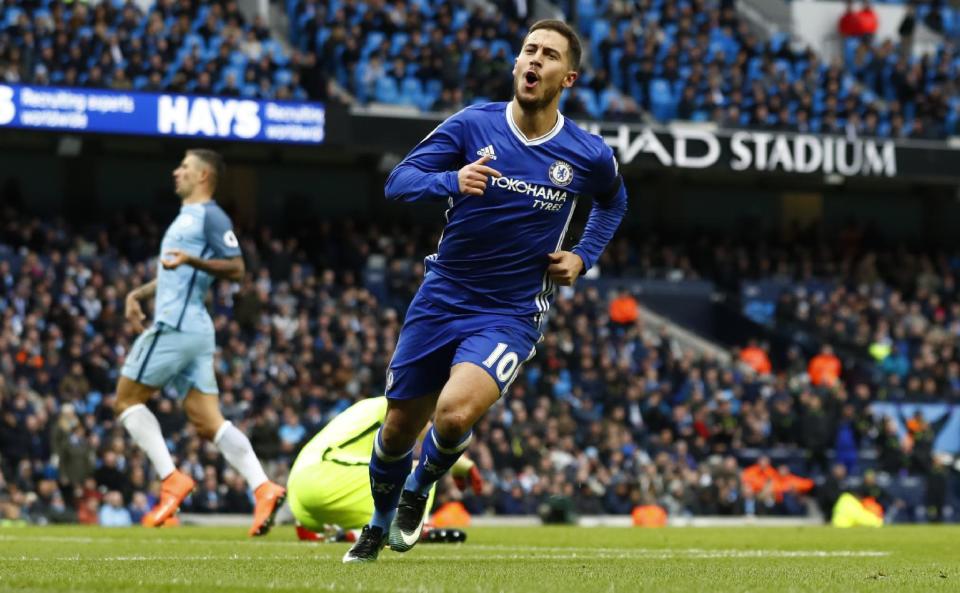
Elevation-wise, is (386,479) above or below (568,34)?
below

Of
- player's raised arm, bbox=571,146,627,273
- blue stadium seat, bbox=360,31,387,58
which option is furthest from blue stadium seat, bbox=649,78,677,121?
player's raised arm, bbox=571,146,627,273

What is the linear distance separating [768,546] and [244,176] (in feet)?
73.0

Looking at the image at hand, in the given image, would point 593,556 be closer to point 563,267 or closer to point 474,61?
point 563,267

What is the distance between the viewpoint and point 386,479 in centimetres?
766

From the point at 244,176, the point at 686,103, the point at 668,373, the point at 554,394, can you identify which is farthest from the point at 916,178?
the point at 244,176

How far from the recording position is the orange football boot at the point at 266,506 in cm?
1085

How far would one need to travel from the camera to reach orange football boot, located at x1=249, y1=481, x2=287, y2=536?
10852 millimetres

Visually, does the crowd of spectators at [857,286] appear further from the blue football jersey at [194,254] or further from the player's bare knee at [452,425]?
the player's bare knee at [452,425]

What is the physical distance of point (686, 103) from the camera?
3109cm

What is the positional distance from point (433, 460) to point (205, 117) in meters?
19.3

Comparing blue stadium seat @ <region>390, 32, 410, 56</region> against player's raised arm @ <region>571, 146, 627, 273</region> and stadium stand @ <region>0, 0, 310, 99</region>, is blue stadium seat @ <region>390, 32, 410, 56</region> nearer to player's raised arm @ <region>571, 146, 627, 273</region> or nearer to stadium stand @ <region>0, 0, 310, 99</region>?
stadium stand @ <region>0, 0, 310, 99</region>

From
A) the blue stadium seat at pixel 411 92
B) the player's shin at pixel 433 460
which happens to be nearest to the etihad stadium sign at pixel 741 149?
the blue stadium seat at pixel 411 92

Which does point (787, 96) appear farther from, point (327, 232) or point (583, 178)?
point (583, 178)

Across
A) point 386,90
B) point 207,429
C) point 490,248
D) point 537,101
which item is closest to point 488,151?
point 537,101
